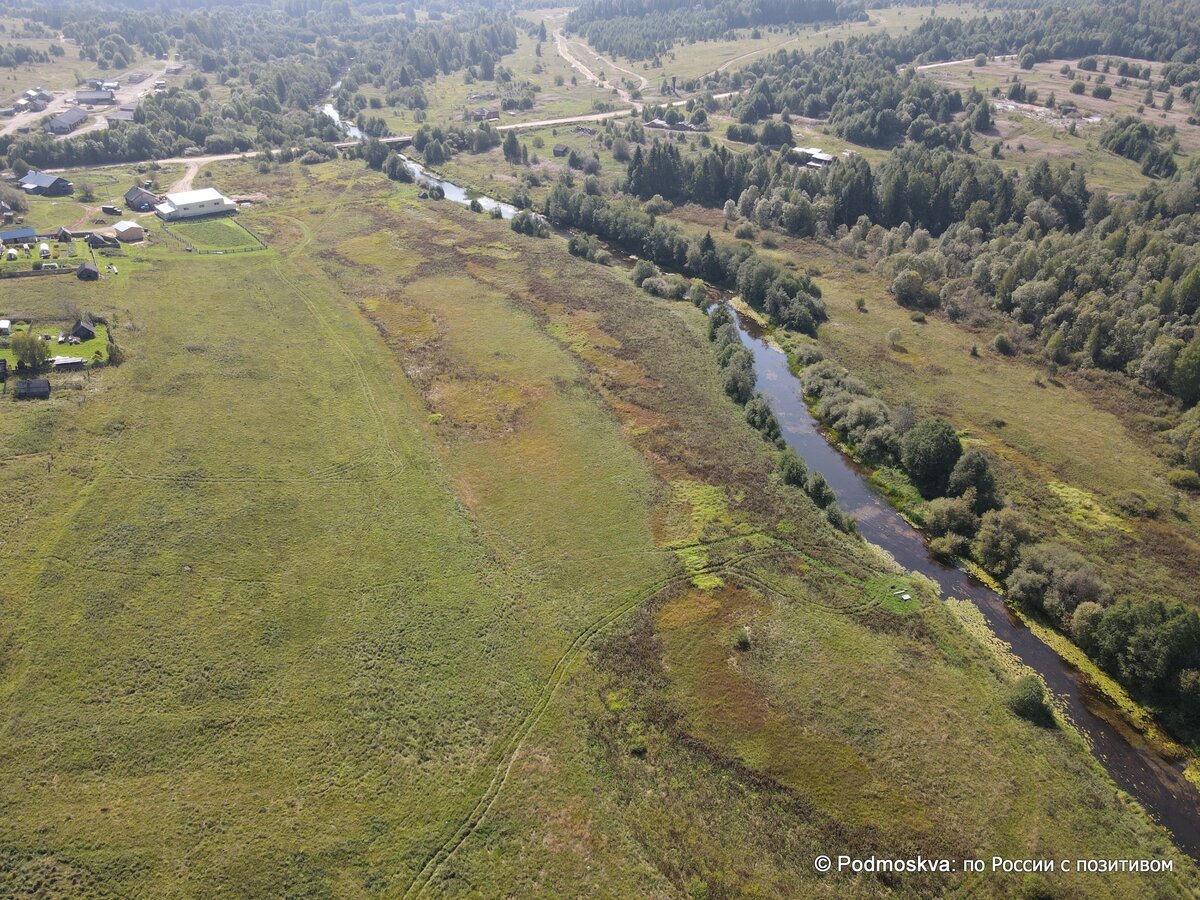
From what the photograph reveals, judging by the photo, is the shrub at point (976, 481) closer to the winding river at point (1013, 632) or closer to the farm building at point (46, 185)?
the winding river at point (1013, 632)

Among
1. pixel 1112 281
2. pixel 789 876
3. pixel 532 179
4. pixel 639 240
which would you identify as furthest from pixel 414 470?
pixel 532 179

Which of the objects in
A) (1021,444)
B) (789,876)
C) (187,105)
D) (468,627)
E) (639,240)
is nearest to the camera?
(789,876)

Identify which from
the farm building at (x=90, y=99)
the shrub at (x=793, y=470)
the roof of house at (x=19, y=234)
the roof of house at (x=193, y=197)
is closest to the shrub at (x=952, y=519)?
the shrub at (x=793, y=470)

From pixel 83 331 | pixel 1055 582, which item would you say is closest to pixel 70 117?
pixel 83 331

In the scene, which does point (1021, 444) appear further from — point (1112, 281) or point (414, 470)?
point (414, 470)

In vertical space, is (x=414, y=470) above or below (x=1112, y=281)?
below
